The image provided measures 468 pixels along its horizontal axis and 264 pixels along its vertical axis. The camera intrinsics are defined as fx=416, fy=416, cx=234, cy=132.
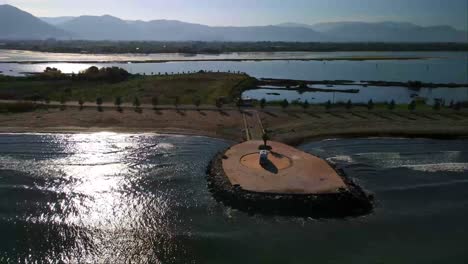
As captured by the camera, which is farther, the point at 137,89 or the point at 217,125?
the point at 137,89

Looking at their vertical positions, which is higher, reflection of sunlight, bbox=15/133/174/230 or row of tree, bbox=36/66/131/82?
row of tree, bbox=36/66/131/82

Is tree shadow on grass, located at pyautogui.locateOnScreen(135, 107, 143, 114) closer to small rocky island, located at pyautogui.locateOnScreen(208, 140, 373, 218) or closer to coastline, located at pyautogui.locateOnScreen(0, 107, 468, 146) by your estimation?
coastline, located at pyautogui.locateOnScreen(0, 107, 468, 146)

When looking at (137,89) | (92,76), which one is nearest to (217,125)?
(137,89)

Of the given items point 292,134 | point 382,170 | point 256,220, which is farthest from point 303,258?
point 292,134

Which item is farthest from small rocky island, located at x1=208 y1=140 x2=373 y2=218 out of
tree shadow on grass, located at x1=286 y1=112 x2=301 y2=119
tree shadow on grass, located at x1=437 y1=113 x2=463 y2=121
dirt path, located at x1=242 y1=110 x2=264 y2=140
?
tree shadow on grass, located at x1=437 y1=113 x2=463 y2=121

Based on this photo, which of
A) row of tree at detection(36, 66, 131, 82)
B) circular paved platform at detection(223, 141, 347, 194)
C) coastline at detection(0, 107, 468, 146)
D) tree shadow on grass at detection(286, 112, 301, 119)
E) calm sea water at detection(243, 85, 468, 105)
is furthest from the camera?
row of tree at detection(36, 66, 131, 82)

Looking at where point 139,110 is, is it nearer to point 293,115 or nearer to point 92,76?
point 293,115
